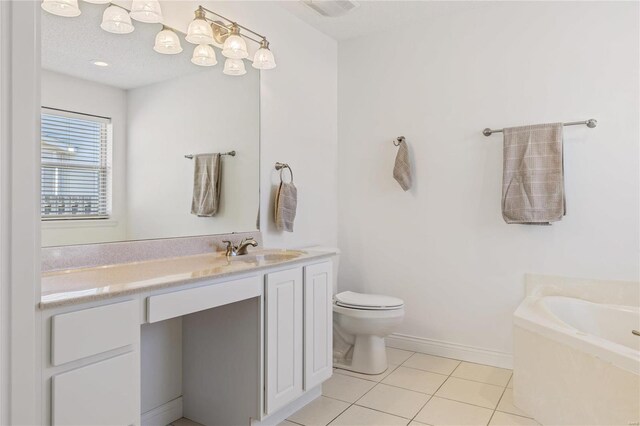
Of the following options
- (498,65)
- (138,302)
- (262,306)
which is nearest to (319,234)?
(262,306)

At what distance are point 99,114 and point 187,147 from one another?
497 mm

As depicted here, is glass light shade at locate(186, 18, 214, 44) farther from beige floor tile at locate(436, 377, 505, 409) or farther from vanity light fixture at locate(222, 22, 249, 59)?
beige floor tile at locate(436, 377, 505, 409)

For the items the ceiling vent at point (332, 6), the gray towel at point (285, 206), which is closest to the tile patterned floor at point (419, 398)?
the gray towel at point (285, 206)

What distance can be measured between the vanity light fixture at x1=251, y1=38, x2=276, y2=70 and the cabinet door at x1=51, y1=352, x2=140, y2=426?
1.85m

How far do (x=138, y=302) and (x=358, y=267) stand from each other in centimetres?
231

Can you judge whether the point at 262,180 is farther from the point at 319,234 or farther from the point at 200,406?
the point at 200,406

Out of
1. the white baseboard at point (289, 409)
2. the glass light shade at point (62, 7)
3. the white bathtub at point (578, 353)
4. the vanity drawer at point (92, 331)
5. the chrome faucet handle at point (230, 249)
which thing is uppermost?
the glass light shade at point (62, 7)

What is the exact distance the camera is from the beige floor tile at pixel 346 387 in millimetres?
2473

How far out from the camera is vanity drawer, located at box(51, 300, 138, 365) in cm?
120

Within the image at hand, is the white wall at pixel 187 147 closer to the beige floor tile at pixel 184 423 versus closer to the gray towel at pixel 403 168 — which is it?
the beige floor tile at pixel 184 423

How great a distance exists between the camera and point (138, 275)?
167 cm

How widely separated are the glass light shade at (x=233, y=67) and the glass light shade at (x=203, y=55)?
107 mm

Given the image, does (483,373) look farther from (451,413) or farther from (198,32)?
(198,32)

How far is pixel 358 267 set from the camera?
11.6 feet
